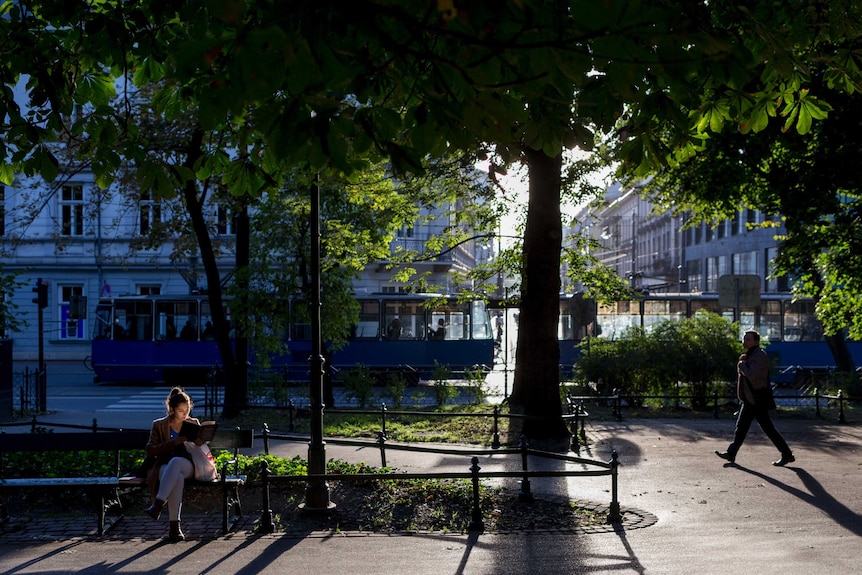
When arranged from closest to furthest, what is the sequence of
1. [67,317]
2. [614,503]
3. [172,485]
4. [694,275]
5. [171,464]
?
1. [172,485]
2. [171,464]
3. [614,503]
4. [67,317]
5. [694,275]

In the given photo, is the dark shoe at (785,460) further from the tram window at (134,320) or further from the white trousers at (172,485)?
the tram window at (134,320)

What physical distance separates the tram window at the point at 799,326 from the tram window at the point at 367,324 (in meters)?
13.5

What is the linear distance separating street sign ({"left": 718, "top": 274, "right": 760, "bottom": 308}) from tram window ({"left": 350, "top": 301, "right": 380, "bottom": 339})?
13203mm

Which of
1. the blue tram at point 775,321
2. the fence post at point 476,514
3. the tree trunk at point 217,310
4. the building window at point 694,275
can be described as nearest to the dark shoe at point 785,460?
the fence post at point 476,514

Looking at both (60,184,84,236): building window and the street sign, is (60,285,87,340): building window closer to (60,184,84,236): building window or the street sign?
(60,184,84,236): building window

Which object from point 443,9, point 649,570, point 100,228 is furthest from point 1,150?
point 100,228

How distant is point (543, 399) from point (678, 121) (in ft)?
30.0

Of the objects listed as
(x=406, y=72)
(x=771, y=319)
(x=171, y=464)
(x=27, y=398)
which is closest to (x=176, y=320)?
(x=27, y=398)

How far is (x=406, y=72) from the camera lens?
5949 millimetres

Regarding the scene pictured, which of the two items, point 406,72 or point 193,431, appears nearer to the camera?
point 406,72

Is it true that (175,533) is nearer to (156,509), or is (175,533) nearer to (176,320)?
(156,509)

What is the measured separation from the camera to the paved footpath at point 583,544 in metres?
7.48

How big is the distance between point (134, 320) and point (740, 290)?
1864 cm

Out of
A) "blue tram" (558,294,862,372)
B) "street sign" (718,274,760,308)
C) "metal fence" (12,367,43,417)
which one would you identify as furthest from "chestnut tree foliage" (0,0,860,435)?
"blue tram" (558,294,862,372)
